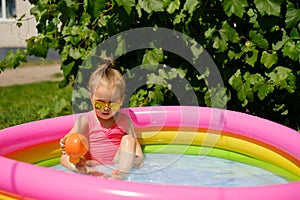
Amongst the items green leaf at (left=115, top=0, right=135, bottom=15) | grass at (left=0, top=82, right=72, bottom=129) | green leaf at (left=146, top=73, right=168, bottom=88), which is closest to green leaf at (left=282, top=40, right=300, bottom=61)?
green leaf at (left=146, top=73, right=168, bottom=88)

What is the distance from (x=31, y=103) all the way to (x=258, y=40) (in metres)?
3.14

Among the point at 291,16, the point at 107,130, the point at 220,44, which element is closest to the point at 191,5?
the point at 220,44

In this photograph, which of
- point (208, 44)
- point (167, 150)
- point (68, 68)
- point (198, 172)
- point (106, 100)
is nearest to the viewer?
point (106, 100)

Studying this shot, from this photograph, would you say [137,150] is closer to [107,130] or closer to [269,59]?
[107,130]

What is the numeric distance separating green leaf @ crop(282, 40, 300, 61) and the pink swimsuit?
1.01 meters

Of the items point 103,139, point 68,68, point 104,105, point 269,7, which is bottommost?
point 103,139

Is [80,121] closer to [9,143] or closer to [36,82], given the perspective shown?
[9,143]

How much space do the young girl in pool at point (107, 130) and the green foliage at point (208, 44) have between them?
37 centimetres

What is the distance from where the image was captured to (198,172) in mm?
2951

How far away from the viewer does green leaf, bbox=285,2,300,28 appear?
308 centimetres

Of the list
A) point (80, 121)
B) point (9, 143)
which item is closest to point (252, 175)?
point (80, 121)

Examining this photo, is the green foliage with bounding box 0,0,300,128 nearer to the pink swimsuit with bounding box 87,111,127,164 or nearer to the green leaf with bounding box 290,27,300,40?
the green leaf with bounding box 290,27,300,40

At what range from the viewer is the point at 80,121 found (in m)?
2.98

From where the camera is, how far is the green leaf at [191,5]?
3.14 metres
